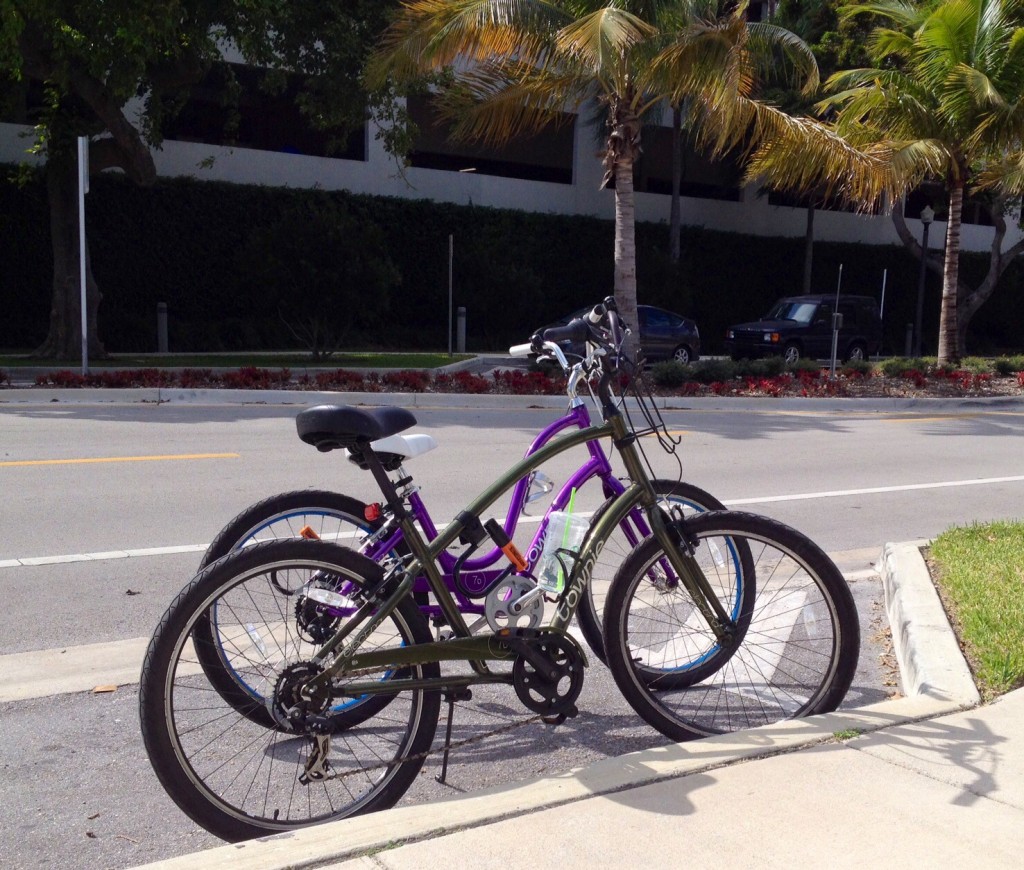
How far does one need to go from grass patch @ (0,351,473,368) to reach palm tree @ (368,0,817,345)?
4713 millimetres

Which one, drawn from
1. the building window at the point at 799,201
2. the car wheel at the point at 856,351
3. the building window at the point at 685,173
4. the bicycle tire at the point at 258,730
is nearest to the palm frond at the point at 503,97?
the car wheel at the point at 856,351

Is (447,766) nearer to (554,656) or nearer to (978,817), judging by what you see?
(554,656)

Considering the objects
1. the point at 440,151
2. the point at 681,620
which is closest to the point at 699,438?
the point at 681,620

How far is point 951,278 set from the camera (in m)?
20.8

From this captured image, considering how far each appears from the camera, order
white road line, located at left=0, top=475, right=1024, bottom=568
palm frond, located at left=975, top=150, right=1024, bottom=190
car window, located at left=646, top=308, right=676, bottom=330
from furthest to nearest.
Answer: car window, located at left=646, top=308, right=676, bottom=330, palm frond, located at left=975, top=150, right=1024, bottom=190, white road line, located at left=0, top=475, right=1024, bottom=568

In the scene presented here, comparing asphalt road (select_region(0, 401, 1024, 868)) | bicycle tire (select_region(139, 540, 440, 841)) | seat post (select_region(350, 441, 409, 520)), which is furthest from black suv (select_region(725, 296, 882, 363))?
seat post (select_region(350, 441, 409, 520))

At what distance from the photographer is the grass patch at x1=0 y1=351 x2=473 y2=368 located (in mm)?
18625

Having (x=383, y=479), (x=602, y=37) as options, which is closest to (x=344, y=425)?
(x=383, y=479)

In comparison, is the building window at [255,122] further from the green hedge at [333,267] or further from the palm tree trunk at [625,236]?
the palm tree trunk at [625,236]

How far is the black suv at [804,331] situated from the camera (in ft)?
82.4

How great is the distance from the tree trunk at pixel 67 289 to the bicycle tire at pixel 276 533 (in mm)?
16645

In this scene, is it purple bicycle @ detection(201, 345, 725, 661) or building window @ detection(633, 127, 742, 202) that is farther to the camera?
building window @ detection(633, 127, 742, 202)

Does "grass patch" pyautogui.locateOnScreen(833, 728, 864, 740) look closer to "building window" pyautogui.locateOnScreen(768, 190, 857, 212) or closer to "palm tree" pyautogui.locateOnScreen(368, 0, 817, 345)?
"palm tree" pyautogui.locateOnScreen(368, 0, 817, 345)

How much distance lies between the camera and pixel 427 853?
113 inches
